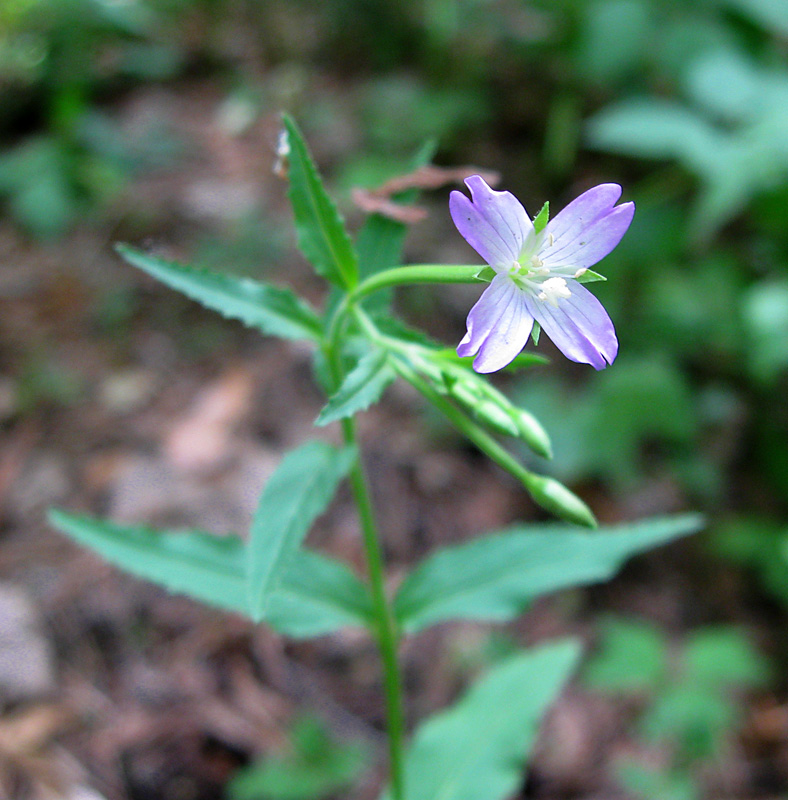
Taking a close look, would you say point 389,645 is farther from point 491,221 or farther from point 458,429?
point 491,221

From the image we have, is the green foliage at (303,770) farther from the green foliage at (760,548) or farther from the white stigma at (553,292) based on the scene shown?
the green foliage at (760,548)

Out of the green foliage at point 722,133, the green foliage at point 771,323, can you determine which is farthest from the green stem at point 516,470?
the green foliage at point 722,133

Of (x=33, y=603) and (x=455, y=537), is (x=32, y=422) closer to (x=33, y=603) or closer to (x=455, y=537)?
(x=33, y=603)

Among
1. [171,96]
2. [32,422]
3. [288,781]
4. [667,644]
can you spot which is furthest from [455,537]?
[171,96]

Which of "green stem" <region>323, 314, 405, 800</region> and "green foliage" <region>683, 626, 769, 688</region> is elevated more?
"green stem" <region>323, 314, 405, 800</region>

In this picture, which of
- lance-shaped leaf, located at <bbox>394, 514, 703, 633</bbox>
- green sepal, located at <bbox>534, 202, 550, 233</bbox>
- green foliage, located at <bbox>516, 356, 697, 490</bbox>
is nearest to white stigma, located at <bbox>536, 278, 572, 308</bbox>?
green sepal, located at <bbox>534, 202, 550, 233</bbox>

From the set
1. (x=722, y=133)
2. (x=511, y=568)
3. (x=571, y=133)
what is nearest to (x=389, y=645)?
(x=511, y=568)

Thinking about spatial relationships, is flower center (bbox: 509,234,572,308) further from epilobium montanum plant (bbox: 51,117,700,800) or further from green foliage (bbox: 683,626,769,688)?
green foliage (bbox: 683,626,769,688)
